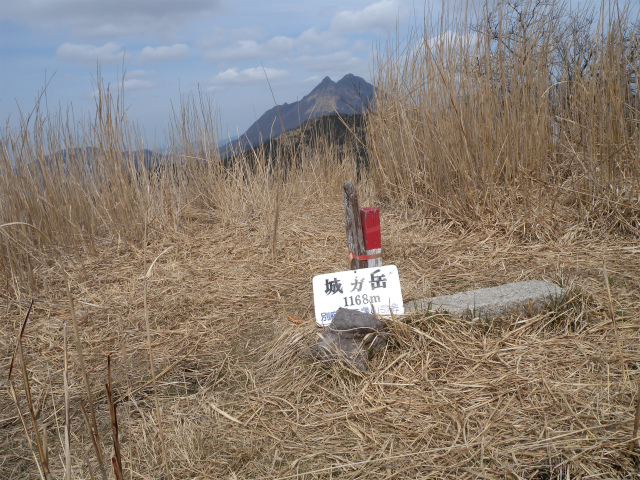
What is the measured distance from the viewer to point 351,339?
1.49m

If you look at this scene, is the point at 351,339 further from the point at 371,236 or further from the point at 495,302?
the point at 495,302

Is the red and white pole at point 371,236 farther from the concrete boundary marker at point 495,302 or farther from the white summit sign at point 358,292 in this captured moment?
the concrete boundary marker at point 495,302

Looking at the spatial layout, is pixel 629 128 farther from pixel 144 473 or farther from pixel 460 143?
pixel 144 473

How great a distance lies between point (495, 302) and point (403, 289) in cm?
45

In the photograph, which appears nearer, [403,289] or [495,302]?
[495,302]

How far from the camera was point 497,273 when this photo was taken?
216 centimetres

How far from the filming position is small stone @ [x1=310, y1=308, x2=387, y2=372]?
57.1 inches

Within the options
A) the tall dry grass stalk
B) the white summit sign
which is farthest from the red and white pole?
the tall dry grass stalk

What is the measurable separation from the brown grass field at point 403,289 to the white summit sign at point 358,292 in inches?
4.3

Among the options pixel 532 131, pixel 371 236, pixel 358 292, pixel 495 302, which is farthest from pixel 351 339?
pixel 532 131

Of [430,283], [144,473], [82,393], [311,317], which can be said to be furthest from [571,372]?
[82,393]

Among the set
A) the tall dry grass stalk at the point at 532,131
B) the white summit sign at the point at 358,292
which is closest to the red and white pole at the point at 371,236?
the white summit sign at the point at 358,292

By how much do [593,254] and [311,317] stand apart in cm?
144

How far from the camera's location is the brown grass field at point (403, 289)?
114cm
